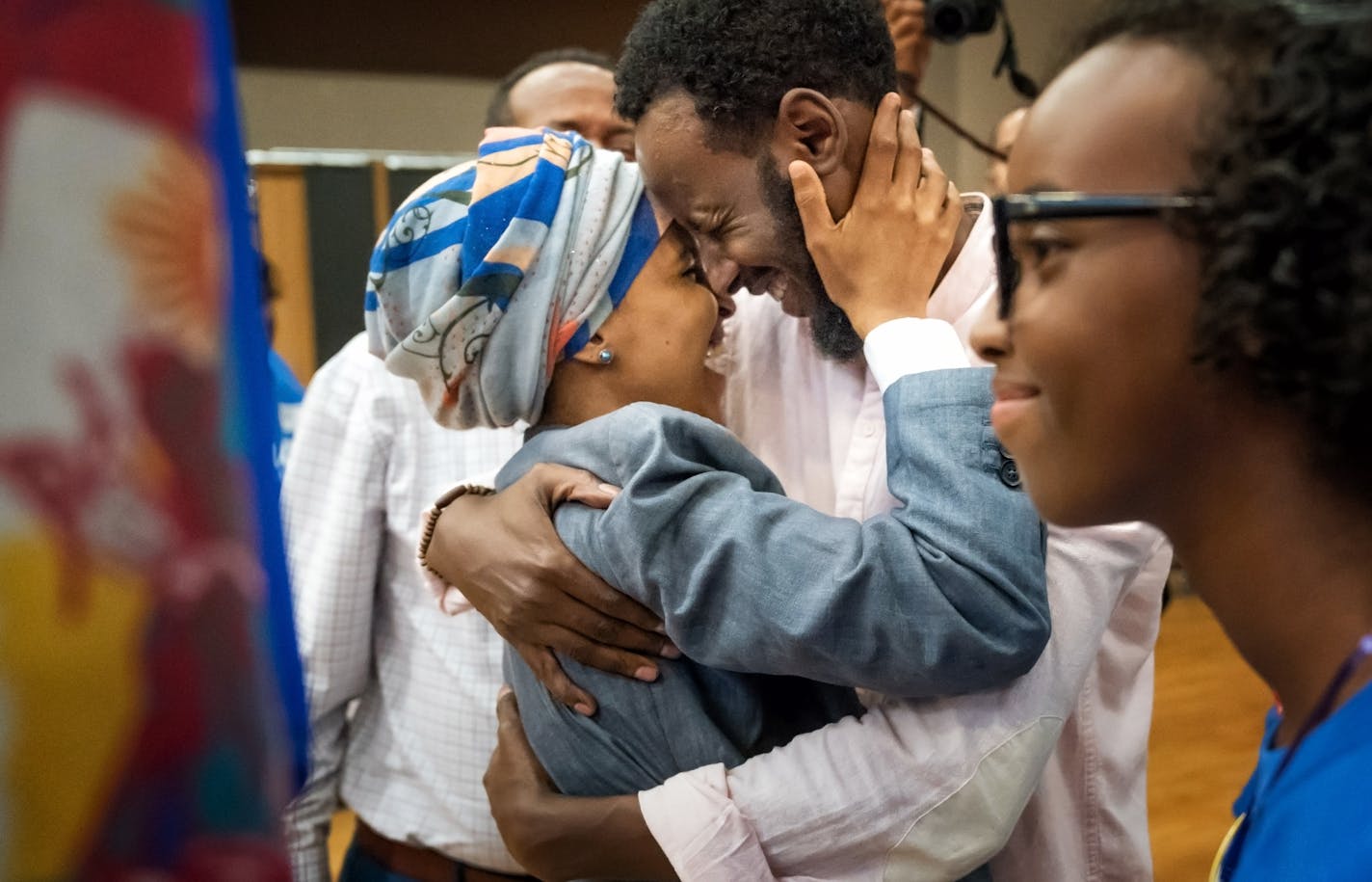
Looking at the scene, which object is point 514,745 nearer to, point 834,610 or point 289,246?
point 834,610

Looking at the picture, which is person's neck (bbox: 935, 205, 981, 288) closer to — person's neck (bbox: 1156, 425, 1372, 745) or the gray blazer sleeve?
the gray blazer sleeve

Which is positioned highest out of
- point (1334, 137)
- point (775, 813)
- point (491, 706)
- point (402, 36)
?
point (402, 36)

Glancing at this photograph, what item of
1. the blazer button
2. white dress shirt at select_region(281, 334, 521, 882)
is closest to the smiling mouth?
the blazer button

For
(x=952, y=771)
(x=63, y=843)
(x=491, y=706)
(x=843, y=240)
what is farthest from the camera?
(x=491, y=706)

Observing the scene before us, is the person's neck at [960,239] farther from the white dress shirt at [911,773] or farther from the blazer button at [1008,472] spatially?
the blazer button at [1008,472]

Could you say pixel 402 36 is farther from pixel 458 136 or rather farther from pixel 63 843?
pixel 63 843

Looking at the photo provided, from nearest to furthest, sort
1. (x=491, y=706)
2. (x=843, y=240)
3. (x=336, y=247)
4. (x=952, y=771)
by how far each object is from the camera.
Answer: (x=952, y=771) → (x=843, y=240) → (x=491, y=706) → (x=336, y=247)

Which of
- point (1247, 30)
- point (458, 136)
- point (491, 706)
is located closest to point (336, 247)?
point (458, 136)

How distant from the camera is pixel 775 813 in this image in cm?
119

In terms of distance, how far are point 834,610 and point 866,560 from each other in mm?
55

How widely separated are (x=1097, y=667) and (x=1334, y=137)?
0.85m

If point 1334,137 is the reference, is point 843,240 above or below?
below

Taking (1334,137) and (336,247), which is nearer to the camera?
(1334,137)

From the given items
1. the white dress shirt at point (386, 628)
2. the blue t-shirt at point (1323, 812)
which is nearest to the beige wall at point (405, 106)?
the white dress shirt at point (386, 628)
